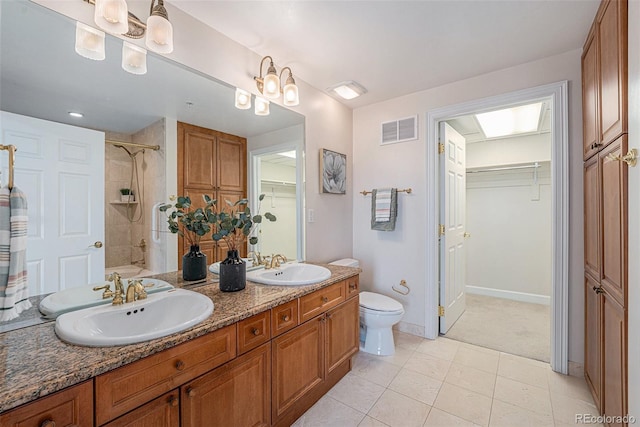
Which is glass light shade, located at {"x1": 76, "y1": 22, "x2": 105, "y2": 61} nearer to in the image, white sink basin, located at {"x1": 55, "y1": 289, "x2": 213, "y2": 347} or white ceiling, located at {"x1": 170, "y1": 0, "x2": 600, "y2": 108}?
white ceiling, located at {"x1": 170, "y1": 0, "x2": 600, "y2": 108}

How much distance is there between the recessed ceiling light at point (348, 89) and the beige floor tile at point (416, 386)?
231 centimetres

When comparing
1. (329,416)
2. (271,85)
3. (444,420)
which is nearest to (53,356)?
(329,416)

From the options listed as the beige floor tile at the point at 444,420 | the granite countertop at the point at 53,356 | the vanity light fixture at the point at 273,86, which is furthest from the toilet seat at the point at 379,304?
the vanity light fixture at the point at 273,86

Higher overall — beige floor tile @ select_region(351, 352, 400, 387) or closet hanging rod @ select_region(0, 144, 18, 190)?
closet hanging rod @ select_region(0, 144, 18, 190)

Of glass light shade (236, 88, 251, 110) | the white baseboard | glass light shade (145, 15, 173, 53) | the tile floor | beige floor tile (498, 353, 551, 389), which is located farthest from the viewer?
the white baseboard

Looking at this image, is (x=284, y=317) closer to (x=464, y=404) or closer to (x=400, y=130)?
(x=464, y=404)

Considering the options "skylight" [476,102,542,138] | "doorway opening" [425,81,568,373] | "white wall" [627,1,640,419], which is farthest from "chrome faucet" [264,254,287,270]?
"skylight" [476,102,542,138]

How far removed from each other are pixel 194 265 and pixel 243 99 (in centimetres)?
112

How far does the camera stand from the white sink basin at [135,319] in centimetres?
92

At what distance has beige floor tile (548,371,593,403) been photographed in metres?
1.82

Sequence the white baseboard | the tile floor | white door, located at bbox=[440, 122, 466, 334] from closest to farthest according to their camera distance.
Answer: the tile floor
white door, located at bbox=[440, 122, 466, 334]
the white baseboard

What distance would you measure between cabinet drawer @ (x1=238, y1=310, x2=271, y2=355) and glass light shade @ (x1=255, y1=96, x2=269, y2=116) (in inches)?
54.2

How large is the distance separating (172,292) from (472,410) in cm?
185

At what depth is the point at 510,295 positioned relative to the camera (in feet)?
12.5
